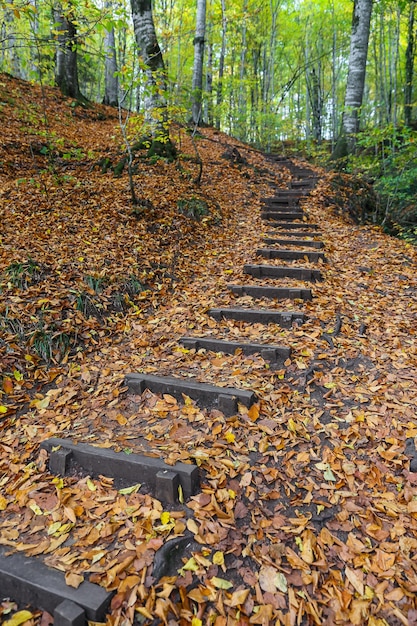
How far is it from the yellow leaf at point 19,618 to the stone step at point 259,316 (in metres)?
3.30

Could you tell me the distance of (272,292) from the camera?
5039mm

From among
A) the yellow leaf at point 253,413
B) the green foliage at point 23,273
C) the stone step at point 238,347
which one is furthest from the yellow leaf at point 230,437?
the green foliage at point 23,273

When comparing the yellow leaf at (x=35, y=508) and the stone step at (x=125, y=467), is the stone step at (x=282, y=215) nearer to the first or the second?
the stone step at (x=125, y=467)

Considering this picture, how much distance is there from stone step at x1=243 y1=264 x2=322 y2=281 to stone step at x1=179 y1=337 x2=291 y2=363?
189 centimetres

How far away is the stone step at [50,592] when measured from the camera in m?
1.77

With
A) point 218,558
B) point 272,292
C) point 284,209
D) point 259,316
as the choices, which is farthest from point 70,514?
point 284,209

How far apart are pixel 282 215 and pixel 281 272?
315cm

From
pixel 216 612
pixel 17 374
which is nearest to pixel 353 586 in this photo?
pixel 216 612

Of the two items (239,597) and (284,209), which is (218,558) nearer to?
(239,597)

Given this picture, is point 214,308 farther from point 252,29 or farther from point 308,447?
point 252,29

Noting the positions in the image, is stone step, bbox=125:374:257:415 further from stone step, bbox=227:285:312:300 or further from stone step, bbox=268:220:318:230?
stone step, bbox=268:220:318:230

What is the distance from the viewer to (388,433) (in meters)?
2.86

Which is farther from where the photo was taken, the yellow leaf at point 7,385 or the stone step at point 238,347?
the stone step at point 238,347

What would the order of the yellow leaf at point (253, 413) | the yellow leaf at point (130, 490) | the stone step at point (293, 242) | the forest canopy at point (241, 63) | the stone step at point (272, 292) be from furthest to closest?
the stone step at point (293, 242) → the forest canopy at point (241, 63) → the stone step at point (272, 292) → the yellow leaf at point (253, 413) → the yellow leaf at point (130, 490)
